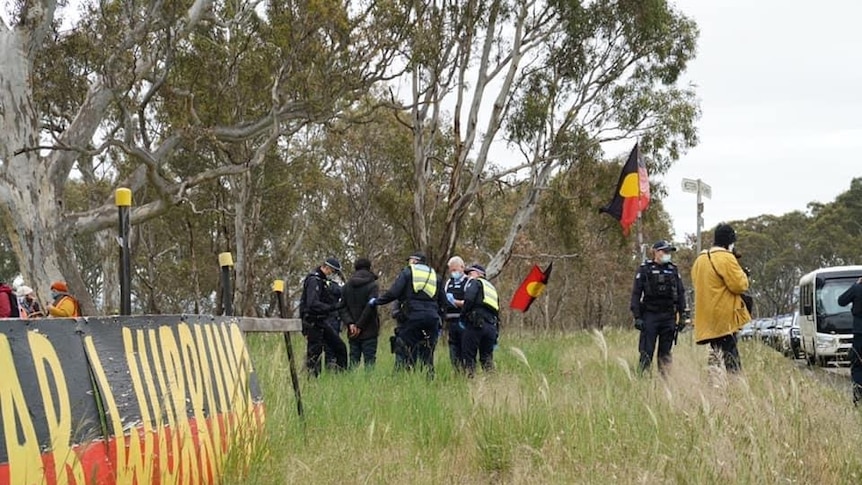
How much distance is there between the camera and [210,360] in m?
5.09

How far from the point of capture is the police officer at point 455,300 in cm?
1303

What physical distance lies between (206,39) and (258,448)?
58.0 feet

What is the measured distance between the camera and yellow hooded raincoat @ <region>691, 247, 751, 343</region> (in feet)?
30.2

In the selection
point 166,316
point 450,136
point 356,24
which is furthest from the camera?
point 450,136

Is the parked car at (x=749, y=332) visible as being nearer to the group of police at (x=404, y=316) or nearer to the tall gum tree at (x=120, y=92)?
the group of police at (x=404, y=316)

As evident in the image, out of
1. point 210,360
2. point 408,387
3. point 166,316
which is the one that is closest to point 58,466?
point 166,316

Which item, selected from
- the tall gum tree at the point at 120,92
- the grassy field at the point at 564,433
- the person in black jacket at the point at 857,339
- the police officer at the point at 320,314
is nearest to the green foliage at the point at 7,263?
the tall gum tree at the point at 120,92

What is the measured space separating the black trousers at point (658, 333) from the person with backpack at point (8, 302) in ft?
26.5

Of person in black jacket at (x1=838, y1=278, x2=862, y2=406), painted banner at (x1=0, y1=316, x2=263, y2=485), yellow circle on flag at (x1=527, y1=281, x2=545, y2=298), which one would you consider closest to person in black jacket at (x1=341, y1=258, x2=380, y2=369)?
person in black jacket at (x1=838, y1=278, x2=862, y2=406)

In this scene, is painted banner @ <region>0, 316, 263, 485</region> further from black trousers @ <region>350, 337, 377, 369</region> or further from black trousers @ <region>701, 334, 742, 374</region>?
black trousers @ <region>350, 337, 377, 369</region>

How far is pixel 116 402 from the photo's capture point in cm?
381

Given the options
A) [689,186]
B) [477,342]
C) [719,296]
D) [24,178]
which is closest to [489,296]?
[477,342]

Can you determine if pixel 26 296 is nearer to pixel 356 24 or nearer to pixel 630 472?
pixel 356 24

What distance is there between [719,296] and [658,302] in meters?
1.77
